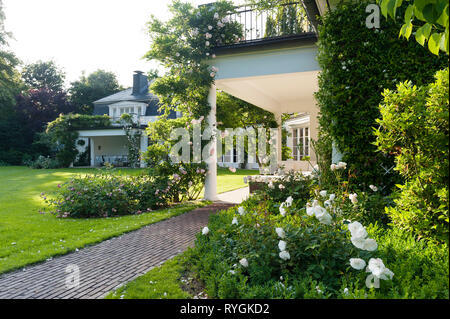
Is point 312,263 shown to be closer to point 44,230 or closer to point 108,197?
point 44,230

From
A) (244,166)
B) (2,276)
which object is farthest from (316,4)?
(244,166)

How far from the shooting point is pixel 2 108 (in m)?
29.4

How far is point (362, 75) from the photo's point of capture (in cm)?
515

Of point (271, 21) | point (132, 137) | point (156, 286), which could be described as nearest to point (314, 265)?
point (156, 286)

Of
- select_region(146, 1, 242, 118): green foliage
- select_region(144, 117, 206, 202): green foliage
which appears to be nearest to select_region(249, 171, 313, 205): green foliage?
select_region(144, 117, 206, 202): green foliage

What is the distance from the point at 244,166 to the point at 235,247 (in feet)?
78.6

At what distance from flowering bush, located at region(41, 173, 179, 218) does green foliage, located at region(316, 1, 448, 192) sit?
16.2ft

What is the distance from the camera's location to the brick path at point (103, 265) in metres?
A: 3.16

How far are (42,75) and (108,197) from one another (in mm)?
39095

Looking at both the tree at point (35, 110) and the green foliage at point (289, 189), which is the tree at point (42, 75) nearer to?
the tree at point (35, 110)

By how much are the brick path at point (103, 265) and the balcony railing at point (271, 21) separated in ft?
17.9

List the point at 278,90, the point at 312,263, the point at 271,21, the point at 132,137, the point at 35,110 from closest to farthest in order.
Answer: the point at 312,263 < the point at 271,21 < the point at 278,90 < the point at 132,137 < the point at 35,110

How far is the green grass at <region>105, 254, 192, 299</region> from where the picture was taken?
9.52 feet

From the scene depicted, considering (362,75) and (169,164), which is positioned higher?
(362,75)
